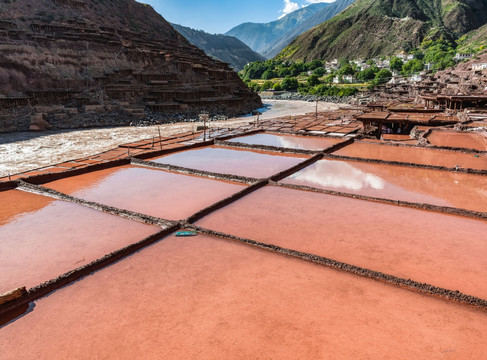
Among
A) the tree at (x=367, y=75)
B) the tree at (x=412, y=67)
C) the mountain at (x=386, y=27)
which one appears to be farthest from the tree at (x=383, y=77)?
the mountain at (x=386, y=27)

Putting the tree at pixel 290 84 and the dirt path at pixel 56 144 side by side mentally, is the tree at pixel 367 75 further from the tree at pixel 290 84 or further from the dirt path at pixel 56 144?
the dirt path at pixel 56 144

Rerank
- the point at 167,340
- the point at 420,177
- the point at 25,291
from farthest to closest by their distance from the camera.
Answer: the point at 420,177 → the point at 25,291 → the point at 167,340

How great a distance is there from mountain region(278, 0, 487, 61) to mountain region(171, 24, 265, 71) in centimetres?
4088

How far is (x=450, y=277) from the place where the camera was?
6.55 metres

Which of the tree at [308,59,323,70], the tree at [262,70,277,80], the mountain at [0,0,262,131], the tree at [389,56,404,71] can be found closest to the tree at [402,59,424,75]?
the tree at [389,56,404,71]

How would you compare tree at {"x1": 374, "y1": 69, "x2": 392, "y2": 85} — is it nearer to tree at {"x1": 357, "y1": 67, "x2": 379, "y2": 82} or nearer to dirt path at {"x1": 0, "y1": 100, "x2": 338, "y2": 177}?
tree at {"x1": 357, "y1": 67, "x2": 379, "y2": 82}

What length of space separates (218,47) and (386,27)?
95.4 metres

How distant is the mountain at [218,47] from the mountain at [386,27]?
40883 mm

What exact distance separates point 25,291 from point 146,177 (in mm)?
8521

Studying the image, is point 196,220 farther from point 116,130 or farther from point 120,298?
point 116,130

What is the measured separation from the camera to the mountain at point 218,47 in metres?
174

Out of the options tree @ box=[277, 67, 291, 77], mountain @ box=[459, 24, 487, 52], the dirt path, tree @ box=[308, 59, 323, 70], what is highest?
mountain @ box=[459, 24, 487, 52]

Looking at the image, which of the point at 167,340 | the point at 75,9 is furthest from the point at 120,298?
the point at 75,9

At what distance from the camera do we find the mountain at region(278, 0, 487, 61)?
11594 cm
